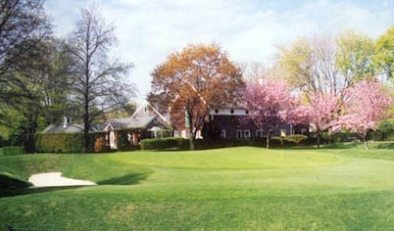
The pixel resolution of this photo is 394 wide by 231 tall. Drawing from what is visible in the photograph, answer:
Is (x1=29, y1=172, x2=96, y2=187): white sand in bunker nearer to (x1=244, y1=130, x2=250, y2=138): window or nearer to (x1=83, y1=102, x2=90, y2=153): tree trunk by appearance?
(x1=83, y1=102, x2=90, y2=153): tree trunk

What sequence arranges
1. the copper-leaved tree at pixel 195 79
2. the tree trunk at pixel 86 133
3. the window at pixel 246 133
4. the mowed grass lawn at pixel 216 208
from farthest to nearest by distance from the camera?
1. the window at pixel 246 133
2. the copper-leaved tree at pixel 195 79
3. the tree trunk at pixel 86 133
4. the mowed grass lawn at pixel 216 208

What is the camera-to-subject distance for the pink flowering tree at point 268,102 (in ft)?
111

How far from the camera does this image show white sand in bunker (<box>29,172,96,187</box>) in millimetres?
16859

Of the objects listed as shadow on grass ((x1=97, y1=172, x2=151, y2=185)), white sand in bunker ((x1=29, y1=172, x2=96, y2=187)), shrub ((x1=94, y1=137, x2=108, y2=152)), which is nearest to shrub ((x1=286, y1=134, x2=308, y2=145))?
shrub ((x1=94, y1=137, x2=108, y2=152))

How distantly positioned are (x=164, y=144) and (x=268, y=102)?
842 centimetres

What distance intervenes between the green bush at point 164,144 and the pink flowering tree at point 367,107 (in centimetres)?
976

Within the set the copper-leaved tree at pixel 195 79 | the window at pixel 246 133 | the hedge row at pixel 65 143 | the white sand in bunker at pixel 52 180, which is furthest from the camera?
the window at pixel 246 133

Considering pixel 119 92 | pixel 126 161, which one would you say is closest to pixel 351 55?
pixel 119 92

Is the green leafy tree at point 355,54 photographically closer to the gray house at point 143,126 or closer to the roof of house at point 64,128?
the gray house at point 143,126

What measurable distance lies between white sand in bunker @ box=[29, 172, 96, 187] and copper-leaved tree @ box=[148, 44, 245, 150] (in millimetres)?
12079

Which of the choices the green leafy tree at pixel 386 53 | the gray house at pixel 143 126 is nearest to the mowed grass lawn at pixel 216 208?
the gray house at pixel 143 126

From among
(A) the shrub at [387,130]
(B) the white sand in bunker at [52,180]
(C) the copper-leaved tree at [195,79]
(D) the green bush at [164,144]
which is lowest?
(B) the white sand in bunker at [52,180]

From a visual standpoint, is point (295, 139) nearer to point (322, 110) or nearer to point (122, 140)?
point (322, 110)

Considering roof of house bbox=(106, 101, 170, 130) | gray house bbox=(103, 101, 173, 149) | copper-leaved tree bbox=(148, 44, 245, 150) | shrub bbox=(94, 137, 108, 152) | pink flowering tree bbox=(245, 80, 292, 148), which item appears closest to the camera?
copper-leaved tree bbox=(148, 44, 245, 150)
